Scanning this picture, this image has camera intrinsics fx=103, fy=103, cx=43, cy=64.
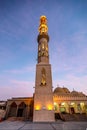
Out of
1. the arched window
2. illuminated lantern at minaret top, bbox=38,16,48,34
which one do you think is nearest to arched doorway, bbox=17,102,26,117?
the arched window

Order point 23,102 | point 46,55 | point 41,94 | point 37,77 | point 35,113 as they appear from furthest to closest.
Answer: point 23,102 < point 46,55 < point 37,77 < point 41,94 < point 35,113

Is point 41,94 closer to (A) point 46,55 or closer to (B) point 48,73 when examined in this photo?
(B) point 48,73

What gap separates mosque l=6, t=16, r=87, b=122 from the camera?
18.7 meters

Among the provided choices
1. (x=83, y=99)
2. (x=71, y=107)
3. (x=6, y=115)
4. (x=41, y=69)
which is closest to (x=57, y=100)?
(x=71, y=107)

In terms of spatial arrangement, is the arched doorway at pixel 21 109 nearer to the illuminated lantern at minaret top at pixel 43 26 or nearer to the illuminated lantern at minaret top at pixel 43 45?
the illuminated lantern at minaret top at pixel 43 45

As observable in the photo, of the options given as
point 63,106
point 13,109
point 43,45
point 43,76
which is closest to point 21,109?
point 13,109

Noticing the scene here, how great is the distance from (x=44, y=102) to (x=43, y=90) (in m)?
2.21

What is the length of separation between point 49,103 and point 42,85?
3619mm

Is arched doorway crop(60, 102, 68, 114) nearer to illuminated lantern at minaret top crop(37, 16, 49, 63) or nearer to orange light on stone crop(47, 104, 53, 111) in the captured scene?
orange light on stone crop(47, 104, 53, 111)

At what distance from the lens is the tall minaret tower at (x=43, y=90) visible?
18.3 m

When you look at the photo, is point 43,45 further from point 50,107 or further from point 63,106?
point 63,106

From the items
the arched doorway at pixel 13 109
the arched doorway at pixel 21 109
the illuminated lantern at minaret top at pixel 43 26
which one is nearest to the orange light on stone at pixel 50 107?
the arched doorway at pixel 21 109

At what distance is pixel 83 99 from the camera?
92.4 ft

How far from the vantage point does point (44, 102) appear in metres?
19.2
